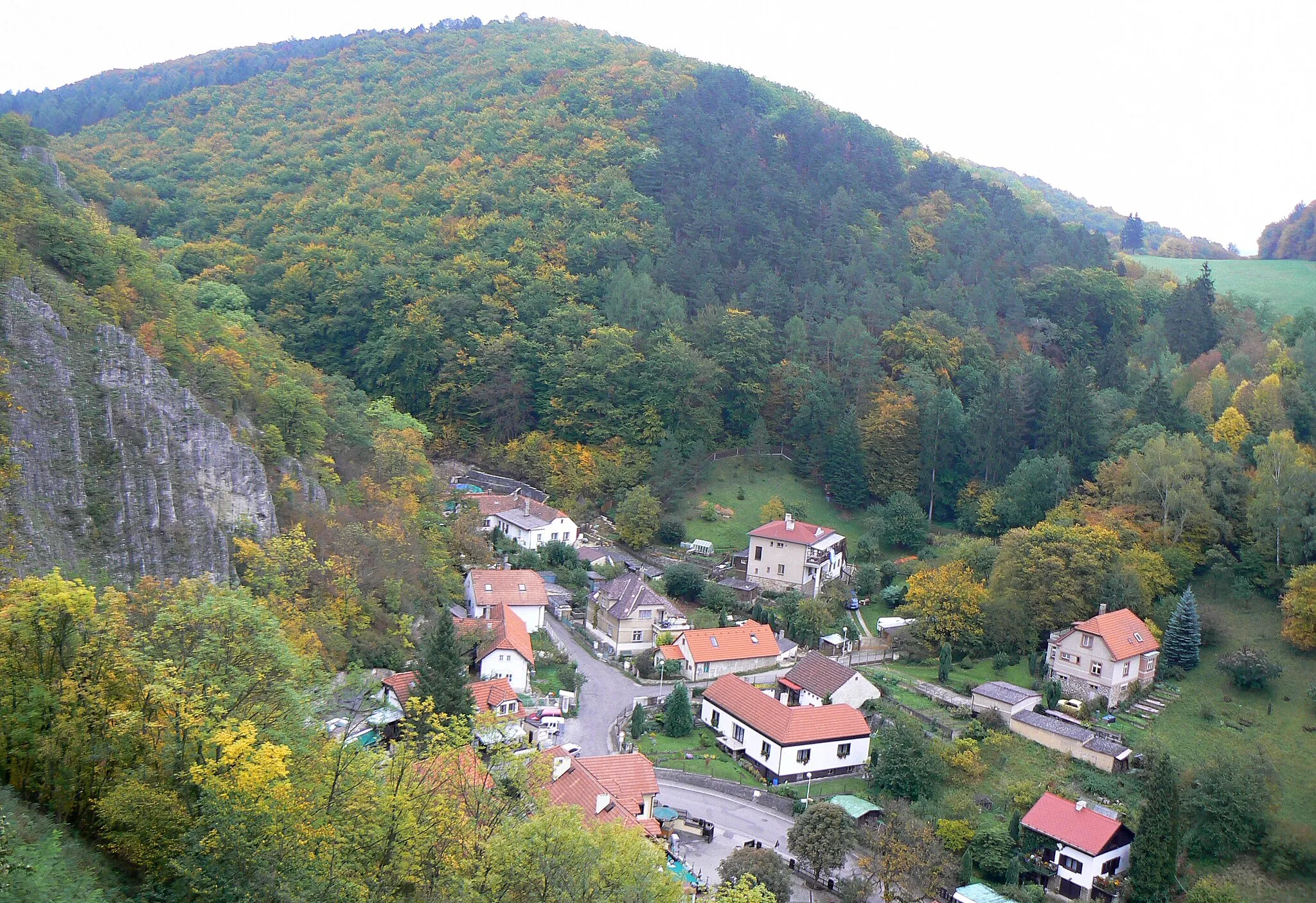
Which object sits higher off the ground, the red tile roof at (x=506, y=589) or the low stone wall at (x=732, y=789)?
the red tile roof at (x=506, y=589)

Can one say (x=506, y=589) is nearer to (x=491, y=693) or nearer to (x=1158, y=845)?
(x=491, y=693)

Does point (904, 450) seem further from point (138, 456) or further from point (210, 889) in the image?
point (210, 889)

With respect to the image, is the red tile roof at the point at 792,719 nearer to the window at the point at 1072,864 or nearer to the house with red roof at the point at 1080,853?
the house with red roof at the point at 1080,853

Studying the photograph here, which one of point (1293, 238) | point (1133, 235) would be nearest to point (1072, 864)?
point (1293, 238)

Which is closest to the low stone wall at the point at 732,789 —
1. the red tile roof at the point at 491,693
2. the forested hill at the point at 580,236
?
the red tile roof at the point at 491,693

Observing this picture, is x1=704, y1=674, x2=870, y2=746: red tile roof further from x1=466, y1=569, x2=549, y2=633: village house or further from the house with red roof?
x1=466, y1=569, x2=549, y2=633: village house

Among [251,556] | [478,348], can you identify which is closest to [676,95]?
[478,348]

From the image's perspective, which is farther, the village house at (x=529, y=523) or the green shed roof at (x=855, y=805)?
the village house at (x=529, y=523)

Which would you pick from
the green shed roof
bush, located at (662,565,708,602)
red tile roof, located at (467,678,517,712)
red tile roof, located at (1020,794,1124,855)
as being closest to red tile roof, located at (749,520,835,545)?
bush, located at (662,565,708,602)
